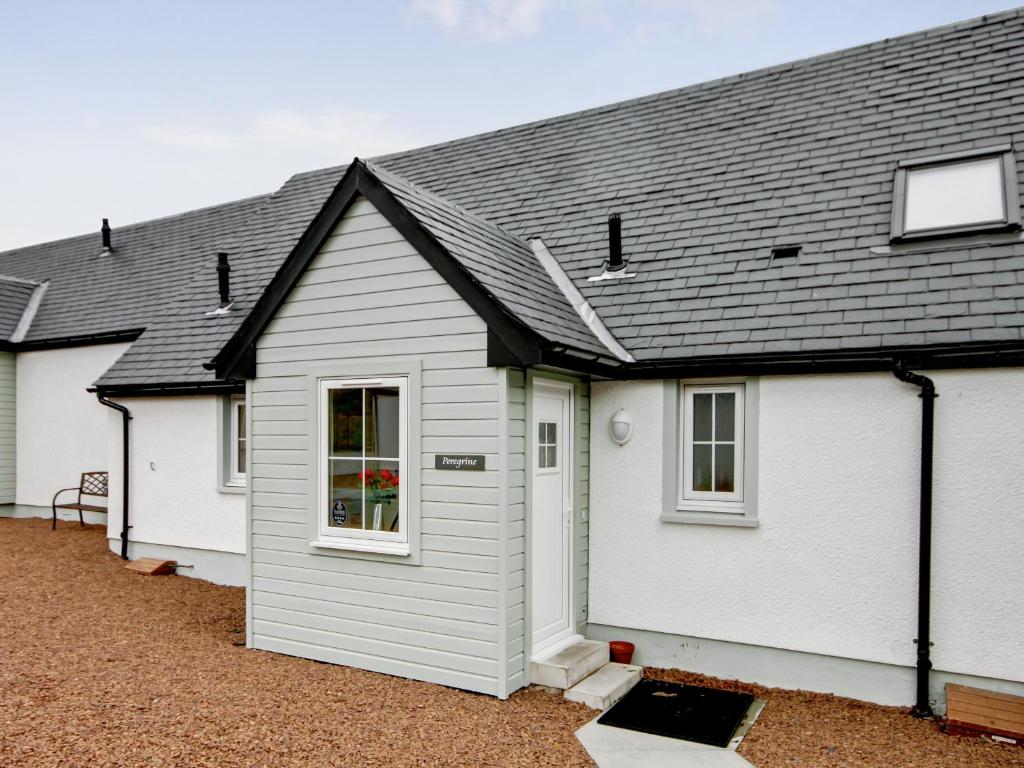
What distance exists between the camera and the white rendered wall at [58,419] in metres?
14.6

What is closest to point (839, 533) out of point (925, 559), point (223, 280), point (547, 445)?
point (925, 559)

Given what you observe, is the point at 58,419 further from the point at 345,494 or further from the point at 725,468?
the point at 725,468

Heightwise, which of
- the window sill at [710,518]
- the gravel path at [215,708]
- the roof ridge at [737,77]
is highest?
the roof ridge at [737,77]

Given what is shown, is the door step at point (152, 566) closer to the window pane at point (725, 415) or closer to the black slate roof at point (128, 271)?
the black slate roof at point (128, 271)

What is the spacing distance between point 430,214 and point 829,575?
16.5ft

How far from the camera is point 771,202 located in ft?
25.9

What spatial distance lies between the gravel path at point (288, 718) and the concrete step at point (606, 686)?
0.14 metres

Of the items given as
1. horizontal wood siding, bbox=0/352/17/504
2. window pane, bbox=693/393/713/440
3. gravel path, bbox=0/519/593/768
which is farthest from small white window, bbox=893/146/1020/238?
horizontal wood siding, bbox=0/352/17/504

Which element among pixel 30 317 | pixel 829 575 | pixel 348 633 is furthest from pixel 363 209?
pixel 30 317

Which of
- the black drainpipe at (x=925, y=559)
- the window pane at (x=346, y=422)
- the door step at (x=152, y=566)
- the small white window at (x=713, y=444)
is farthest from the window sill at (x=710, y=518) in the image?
the door step at (x=152, y=566)

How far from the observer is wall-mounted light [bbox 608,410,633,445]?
7.15 meters

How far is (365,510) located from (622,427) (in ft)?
8.97

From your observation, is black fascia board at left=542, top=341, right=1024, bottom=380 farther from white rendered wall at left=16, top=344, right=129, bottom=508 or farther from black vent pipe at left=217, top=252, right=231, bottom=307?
white rendered wall at left=16, top=344, right=129, bottom=508

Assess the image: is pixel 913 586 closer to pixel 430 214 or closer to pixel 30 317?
pixel 430 214
